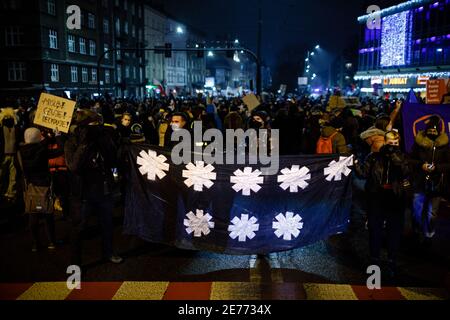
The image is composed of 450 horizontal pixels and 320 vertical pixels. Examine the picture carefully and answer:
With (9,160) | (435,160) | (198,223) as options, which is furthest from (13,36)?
(435,160)

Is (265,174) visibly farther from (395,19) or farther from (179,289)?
(395,19)

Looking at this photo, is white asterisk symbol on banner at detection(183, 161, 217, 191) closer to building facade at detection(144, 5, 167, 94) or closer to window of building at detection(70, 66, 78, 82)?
window of building at detection(70, 66, 78, 82)

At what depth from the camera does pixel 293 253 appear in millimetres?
6590

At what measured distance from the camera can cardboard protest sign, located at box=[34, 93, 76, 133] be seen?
697 cm

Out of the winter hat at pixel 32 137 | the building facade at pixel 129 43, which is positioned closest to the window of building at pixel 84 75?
the building facade at pixel 129 43

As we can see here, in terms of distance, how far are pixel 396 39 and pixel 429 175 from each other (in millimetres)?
55590

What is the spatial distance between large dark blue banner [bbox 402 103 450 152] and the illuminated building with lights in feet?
124

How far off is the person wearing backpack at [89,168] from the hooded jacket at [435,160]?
4301mm

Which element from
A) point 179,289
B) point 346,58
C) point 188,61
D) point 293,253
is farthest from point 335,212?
point 346,58

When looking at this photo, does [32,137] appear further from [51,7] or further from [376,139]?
[51,7]

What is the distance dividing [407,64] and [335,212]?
55.4 meters

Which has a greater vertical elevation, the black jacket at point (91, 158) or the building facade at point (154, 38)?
the building facade at point (154, 38)

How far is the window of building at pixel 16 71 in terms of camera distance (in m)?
40.9

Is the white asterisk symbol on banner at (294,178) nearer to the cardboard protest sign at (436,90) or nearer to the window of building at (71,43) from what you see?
the cardboard protest sign at (436,90)
